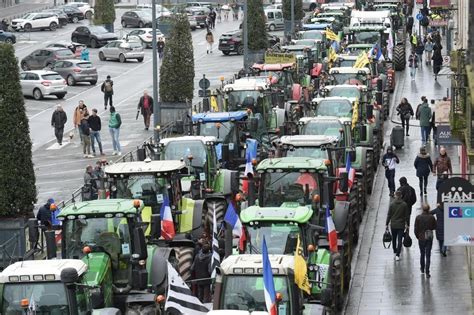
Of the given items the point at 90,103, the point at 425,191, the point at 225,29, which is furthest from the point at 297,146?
the point at 225,29

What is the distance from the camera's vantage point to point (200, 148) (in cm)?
3009

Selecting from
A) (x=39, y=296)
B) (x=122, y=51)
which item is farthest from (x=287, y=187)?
(x=122, y=51)

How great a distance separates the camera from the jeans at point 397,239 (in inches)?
1131

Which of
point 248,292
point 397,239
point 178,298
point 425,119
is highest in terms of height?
point 248,292

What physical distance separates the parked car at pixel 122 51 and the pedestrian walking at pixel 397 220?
42315 millimetres

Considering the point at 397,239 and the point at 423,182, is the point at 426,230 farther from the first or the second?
the point at 423,182

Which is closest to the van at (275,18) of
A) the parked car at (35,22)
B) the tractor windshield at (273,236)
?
the parked car at (35,22)

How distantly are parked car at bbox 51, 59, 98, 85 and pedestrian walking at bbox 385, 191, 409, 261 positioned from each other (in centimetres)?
3399

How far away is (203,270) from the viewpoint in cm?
2398

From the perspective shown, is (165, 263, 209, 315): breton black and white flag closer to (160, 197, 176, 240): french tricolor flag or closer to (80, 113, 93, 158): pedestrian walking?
(160, 197, 176, 240): french tricolor flag

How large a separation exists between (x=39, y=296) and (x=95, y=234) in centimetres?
293

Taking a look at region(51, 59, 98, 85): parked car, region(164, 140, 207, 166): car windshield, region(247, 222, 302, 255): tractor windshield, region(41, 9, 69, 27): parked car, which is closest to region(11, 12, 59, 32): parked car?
region(41, 9, 69, 27): parked car

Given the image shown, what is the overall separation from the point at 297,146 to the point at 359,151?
15.3 feet

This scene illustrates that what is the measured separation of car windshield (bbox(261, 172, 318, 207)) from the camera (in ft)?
83.9
